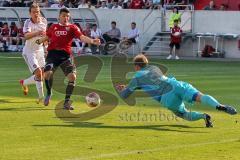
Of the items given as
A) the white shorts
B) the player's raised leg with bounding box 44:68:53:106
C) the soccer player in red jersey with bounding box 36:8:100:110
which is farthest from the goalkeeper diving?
the white shorts

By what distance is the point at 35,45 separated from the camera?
18.3 m

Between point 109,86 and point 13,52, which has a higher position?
point 109,86

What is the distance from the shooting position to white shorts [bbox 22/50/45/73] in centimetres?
1805

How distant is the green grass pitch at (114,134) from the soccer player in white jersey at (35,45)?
606 mm

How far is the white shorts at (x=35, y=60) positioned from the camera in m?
18.0

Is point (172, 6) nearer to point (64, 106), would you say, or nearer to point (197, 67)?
point (197, 67)

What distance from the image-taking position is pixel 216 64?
114 feet

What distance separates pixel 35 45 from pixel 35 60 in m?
0.37

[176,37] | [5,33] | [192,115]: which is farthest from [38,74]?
[5,33]

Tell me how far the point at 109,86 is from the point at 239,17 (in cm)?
1933

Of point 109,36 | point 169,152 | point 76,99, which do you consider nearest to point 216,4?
point 109,36

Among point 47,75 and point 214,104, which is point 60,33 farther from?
point 214,104

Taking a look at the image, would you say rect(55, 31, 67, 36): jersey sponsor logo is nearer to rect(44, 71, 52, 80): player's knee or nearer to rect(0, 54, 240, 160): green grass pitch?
rect(44, 71, 52, 80): player's knee

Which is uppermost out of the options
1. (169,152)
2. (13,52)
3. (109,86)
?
(169,152)
